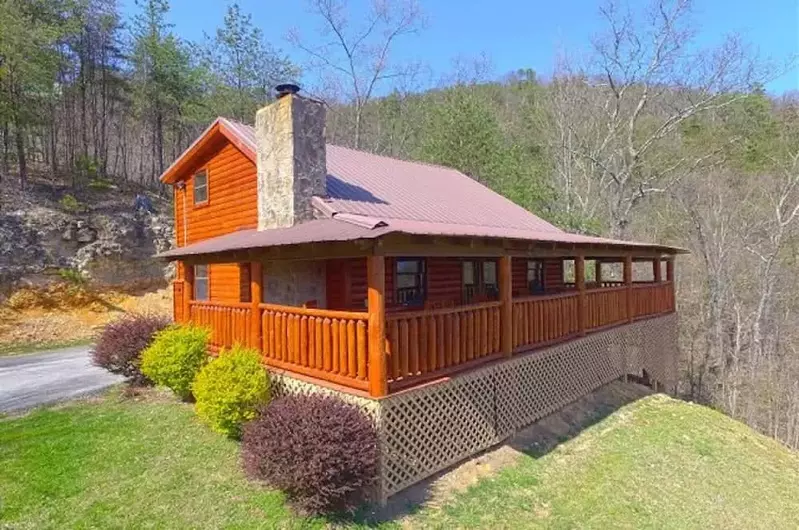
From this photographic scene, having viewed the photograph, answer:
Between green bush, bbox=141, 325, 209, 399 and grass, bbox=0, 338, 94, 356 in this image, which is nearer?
green bush, bbox=141, 325, 209, 399

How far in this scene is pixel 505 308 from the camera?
8547 millimetres

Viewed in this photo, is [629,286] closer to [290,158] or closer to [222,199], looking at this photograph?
[290,158]

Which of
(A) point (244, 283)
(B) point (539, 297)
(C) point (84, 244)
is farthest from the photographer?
(C) point (84, 244)

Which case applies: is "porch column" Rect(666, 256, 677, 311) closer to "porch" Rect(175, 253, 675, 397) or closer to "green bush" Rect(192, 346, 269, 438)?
"porch" Rect(175, 253, 675, 397)

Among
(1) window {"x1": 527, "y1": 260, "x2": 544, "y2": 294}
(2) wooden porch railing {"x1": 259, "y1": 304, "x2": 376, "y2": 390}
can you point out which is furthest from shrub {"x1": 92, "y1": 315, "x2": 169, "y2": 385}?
(1) window {"x1": 527, "y1": 260, "x2": 544, "y2": 294}

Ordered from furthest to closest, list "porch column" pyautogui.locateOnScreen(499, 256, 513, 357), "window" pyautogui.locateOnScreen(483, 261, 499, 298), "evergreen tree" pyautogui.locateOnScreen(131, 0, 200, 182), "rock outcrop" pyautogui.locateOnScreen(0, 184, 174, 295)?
"evergreen tree" pyautogui.locateOnScreen(131, 0, 200, 182) < "rock outcrop" pyautogui.locateOnScreen(0, 184, 174, 295) < "window" pyautogui.locateOnScreen(483, 261, 499, 298) < "porch column" pyautogui.locateOnScreen(499, 256, 513, 357)

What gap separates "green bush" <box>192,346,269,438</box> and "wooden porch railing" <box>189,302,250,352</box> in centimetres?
109

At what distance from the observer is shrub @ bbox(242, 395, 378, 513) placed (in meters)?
5.54

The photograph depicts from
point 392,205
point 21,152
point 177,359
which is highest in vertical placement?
point 21,152

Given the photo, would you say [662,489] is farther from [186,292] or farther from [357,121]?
[357,121]

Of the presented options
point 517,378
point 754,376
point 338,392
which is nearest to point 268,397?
point 338,392

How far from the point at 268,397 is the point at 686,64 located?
2523cm

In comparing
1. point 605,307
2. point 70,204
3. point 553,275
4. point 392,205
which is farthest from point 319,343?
point 70,204

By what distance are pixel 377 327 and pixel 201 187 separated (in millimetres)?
9989
